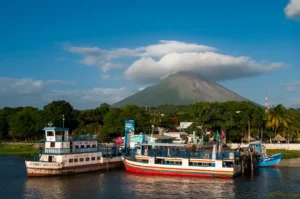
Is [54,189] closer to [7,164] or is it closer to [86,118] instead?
[7,164]

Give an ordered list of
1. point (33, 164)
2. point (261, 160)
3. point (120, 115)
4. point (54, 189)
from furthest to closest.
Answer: point (120, 115) → point (261, 160) → point (33, 164) → point (54, 189)

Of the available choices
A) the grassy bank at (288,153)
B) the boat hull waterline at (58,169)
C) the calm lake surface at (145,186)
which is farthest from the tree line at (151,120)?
the calm lake surface at (145,186)

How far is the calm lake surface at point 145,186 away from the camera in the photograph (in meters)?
36.0

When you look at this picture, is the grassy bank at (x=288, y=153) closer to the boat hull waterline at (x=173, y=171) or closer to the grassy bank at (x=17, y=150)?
the boat hull waterline at (x=173, y=171)

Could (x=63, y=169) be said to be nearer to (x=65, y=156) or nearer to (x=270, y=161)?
(x=65, y=156)

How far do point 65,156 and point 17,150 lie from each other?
38494 millimetres

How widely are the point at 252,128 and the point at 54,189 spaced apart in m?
55.8

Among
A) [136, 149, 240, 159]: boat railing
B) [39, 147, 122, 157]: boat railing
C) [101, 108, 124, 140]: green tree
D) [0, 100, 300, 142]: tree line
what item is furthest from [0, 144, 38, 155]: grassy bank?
[136, 149, 240, 159]: boat railing

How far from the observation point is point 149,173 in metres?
49.2

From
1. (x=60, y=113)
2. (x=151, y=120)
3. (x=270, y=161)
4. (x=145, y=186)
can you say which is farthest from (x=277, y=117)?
(x=60, y=113)

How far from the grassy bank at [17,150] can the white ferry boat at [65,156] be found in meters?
28.3

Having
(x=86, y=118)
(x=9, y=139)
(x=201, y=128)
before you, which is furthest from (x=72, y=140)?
(x=9, y=139)

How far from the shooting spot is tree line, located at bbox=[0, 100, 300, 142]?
266ft

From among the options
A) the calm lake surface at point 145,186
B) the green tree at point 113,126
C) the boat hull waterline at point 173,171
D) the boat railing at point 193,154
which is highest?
the green tree at point 113,126
